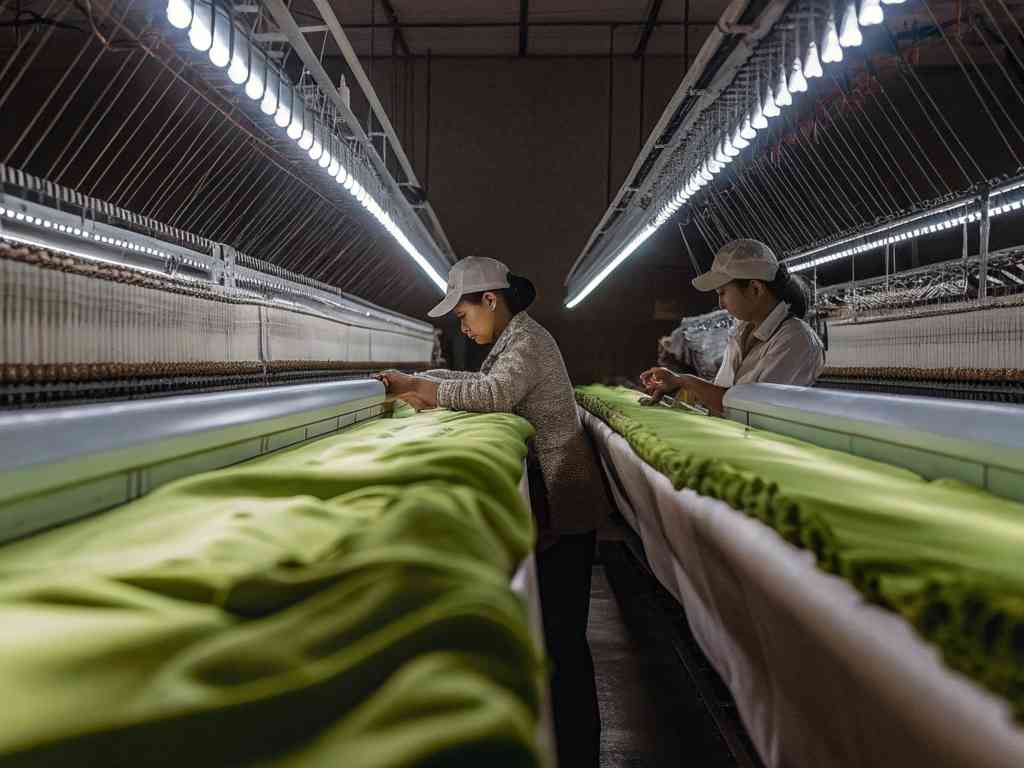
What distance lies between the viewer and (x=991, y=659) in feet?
1.78

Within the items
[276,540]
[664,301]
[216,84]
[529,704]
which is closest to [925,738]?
[529,704]

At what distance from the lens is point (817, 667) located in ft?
2.56

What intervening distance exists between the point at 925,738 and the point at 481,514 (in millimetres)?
489

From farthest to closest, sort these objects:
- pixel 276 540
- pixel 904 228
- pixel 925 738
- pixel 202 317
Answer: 1. pixel 904 228
2. pixel 202 317
3. pixel 276 540
4. pixel 925 738

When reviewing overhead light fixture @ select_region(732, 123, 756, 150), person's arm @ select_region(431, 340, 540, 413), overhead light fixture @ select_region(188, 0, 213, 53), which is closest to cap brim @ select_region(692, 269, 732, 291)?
overhead light fixture @ select_region(732, 123, 756, 150)

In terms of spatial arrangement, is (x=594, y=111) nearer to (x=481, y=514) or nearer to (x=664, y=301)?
(x=664, y=301)

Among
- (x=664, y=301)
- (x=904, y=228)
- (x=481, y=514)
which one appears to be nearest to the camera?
(x=481, y=514)

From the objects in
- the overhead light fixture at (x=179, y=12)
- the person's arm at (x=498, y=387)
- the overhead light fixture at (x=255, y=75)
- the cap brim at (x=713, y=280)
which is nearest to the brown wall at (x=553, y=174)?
the cap brim at (x=713, y=280)

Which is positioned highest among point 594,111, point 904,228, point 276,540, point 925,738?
point 594,111

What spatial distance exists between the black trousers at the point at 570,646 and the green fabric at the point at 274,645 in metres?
1.84

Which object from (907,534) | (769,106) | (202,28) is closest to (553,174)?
(769,106)

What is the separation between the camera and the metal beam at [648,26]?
708 cm

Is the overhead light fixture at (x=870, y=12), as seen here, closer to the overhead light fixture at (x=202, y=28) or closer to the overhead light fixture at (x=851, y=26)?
the overhead light fixture at (x=851, y=26)

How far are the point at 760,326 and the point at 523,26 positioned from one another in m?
5.41
